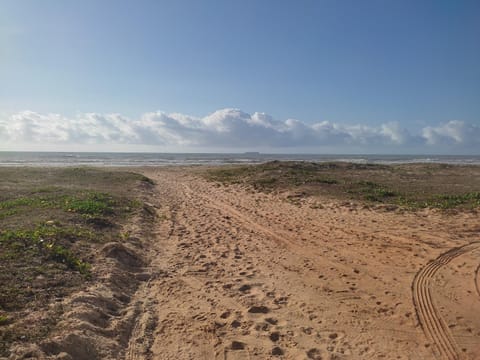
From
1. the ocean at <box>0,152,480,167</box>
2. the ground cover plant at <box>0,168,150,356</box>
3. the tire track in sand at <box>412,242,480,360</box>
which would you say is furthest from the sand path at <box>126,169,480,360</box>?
the ocean at <box>0,152,480,167</box>

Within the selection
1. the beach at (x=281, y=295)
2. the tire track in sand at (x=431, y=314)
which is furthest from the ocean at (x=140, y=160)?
the tire track in sand at (x=431, y=314)

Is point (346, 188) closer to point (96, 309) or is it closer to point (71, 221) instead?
point (71, 221)

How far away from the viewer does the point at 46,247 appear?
734 cm

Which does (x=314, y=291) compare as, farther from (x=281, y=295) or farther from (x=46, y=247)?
(x=46, y=247)

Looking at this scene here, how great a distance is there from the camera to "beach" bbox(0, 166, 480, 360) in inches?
178

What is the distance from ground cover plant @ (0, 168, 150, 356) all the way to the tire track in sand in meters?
5.35

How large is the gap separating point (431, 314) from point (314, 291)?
6.38 feet

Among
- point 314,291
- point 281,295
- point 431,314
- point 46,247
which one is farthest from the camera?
point 46,247

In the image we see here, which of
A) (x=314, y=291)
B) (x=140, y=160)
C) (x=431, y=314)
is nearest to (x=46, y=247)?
(x=314, y=291)

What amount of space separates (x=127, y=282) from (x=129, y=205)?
786 centimetres

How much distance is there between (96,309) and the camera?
5258 mm

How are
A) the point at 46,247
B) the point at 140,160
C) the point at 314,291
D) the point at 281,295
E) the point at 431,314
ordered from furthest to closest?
the point at 140,160, the point at 46,247, the point at 314,291, the point at 281,295, the point at 431,314

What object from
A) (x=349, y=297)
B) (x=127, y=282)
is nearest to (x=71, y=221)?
(x=127, y=282)

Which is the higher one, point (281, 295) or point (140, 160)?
point (140, 160)
